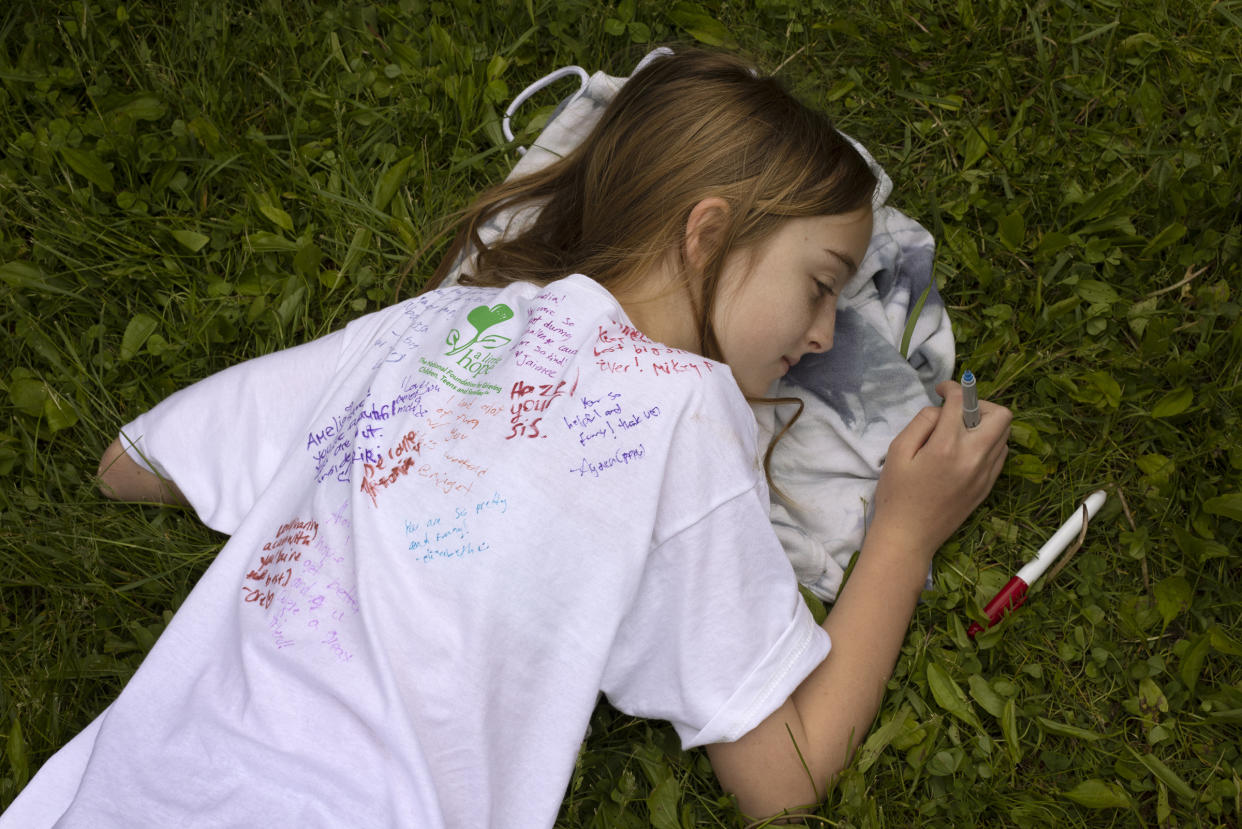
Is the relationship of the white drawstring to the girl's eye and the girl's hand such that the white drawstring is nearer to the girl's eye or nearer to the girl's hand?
the girl's eye

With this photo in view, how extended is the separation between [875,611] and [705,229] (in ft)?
2.44

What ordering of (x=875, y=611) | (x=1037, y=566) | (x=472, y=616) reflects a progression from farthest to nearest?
(x=1037, y=566)
(x=875, y=611)
(x=472, y=616)

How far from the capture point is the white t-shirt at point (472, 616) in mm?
1465

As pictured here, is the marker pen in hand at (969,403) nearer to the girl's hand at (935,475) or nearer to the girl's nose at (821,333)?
the girl's hand at (935,475)

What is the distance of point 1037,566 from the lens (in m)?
2.00

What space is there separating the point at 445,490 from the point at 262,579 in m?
0.33

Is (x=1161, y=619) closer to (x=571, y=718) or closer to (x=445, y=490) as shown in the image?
(x=571, y=718)

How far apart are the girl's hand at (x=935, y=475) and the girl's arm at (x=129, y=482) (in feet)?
4.51

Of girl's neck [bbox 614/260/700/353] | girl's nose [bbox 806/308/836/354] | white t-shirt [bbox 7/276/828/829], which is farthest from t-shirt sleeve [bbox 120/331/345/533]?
girl's nose [bbox 806/308/836/354]

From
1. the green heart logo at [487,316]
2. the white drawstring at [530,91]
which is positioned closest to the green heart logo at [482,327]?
the green heart logo at [487,316]

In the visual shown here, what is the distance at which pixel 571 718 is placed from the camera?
1.55 metres

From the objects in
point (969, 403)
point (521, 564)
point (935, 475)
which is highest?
point (521, 564)

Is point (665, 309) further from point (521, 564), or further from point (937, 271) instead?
point (937, 271)

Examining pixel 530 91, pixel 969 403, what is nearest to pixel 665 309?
pixel 969 403
